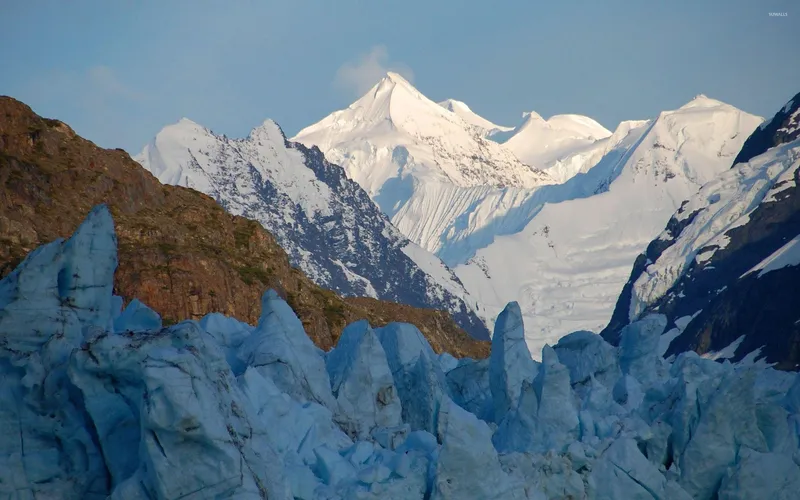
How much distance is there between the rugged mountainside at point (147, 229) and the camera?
84.3m

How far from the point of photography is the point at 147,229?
92375 millimetres

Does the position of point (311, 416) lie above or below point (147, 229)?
below

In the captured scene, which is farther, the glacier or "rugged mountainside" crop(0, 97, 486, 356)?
"rugged mountainside" crop(0, 97, 486, 356)

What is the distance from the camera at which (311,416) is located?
127ft

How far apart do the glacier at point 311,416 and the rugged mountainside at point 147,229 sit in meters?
32.5

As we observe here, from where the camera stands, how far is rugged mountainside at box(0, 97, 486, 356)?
84312 millimetres

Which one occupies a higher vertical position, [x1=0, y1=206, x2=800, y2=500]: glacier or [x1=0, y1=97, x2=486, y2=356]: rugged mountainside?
[x1=0, y1=97, x2=486, y2=356]: rugged mountainside

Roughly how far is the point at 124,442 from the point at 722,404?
25.6 metres

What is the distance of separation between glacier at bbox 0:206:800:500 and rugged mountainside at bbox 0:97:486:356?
3252cm

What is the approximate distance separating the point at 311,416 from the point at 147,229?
56.4 metres

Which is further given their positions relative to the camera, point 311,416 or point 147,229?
point 147,229

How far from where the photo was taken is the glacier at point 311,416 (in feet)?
102

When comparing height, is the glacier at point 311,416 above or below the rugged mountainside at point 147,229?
below

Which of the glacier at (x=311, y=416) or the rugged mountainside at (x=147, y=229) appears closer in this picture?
the glacier at (x=311, y=416)
